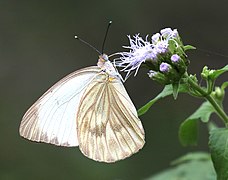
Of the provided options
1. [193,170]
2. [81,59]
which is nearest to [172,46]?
[193,170]

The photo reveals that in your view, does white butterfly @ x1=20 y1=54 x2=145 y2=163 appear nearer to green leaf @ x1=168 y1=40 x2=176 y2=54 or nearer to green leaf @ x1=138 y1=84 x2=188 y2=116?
green leaf @ x1=138 y1=84 x2=188 y2=116

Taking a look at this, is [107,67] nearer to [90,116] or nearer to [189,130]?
[90,116]

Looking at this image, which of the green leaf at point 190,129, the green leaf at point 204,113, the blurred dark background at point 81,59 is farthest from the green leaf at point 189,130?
the blurred dark background at point 81,59

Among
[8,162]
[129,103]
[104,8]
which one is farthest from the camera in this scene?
[104,8]

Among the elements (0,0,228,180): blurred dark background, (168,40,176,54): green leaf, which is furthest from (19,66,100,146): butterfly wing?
(0,0,228,180): blurred dark background

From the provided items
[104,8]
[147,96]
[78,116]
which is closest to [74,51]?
[104,8]

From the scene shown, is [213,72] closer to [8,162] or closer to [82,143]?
[82,143]
